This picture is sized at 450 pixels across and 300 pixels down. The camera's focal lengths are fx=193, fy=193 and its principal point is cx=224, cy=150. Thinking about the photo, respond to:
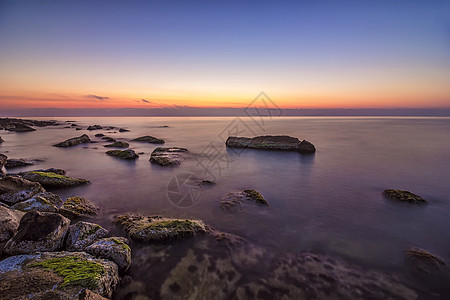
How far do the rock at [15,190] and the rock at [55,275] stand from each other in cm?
502

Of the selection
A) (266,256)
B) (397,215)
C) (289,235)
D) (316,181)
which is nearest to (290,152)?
(316,181)

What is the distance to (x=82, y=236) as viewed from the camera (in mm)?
5516

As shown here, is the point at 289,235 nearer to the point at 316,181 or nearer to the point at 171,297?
the point at 171,297

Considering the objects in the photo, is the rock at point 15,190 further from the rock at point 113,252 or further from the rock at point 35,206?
the rock at point 113,252

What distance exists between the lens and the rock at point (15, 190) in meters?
7.68

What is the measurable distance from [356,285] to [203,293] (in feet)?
12.0

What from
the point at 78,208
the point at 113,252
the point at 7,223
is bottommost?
the point at 78,208

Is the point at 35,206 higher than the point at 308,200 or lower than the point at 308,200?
higher

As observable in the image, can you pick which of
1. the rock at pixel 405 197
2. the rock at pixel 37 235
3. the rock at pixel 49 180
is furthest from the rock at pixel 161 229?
the rock at pixel 405 197

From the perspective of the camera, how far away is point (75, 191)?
9.98 metres

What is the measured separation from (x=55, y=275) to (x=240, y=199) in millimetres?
6706

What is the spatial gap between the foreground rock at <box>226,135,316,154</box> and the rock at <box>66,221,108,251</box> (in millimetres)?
18876

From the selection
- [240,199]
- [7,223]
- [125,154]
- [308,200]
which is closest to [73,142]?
[125,154]

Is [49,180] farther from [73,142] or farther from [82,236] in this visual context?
[73,142]
